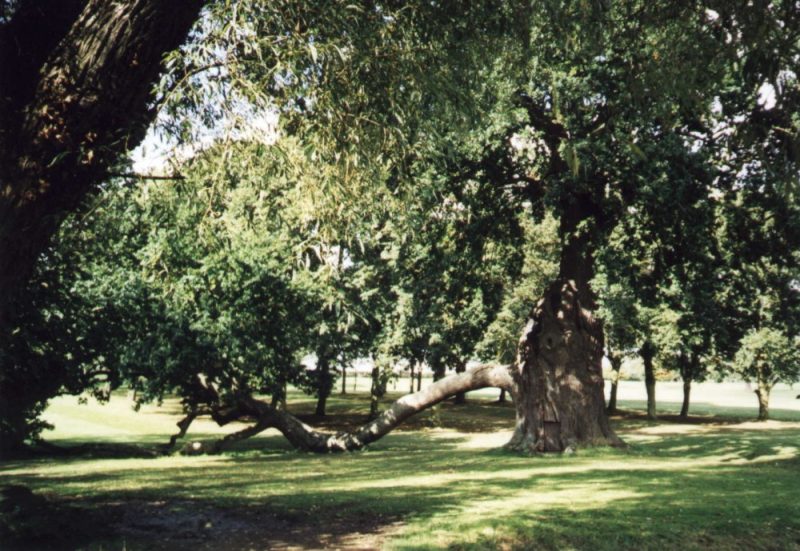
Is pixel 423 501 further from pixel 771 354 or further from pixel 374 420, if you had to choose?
pixel 771 354

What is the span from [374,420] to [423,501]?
15281mm

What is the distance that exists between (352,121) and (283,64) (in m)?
1.23

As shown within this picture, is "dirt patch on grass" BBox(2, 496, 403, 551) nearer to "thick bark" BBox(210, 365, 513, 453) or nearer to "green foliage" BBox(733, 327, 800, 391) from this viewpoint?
"thick bark" BBox(210, 365, 513, 453)

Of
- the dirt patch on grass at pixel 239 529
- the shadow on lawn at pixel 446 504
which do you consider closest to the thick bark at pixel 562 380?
the shadow on lawn at pixel 446 504

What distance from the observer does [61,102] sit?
18.0ft

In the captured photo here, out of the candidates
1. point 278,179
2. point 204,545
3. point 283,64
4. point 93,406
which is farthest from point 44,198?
point 93,406

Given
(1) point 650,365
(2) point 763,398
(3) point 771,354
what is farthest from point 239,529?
(2) point 763,398

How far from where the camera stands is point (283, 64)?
6957mm

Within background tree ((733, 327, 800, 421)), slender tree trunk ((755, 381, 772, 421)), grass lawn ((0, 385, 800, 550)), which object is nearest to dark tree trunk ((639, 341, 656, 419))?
background tree ((733, 327, 800, 421))

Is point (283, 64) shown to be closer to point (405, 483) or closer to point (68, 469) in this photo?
point (405, 483)

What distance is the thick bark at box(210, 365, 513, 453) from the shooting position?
2478 cm

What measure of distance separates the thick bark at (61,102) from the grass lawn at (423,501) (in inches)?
193

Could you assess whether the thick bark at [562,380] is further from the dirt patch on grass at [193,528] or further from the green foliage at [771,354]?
the green foliage at [771,354]

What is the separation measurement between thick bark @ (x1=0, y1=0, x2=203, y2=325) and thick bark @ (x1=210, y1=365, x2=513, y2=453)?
64.4 feet
